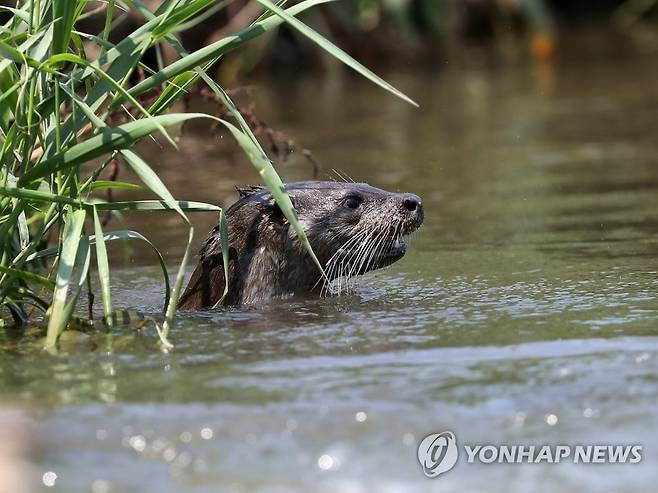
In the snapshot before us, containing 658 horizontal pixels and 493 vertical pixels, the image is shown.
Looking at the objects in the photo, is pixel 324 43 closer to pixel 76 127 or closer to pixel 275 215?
pixel 76 127

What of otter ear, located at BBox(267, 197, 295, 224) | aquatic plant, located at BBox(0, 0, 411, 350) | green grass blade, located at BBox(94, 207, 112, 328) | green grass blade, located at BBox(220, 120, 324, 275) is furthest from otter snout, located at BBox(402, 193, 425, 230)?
green grass blade, located at BBox(94, 207, 112, 328)

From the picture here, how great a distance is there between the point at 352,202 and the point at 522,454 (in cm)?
192

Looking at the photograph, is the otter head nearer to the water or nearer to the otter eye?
the otter eye

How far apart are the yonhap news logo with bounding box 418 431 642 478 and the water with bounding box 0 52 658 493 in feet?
0.07

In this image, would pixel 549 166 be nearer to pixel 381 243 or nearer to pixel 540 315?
pixel 381 243

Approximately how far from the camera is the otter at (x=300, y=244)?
414cm

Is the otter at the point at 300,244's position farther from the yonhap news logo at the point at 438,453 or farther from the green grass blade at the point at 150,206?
the yonhap news logo at the point at 438,453

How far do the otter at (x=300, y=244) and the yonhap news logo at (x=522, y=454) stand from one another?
1684mm

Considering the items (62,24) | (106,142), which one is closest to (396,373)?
(106,142)

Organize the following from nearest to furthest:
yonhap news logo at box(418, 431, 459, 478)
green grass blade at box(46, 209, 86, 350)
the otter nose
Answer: yonhap news logo at box(418, 431, 459, 478) < green grass blade at box(46, 209, 86, 350) < the otter nose

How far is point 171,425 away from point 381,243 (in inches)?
67.3

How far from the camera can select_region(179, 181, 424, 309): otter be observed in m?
4.14

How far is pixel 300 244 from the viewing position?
424cm

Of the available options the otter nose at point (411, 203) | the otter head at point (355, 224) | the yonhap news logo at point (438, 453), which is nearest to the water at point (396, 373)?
the yonhap news logo at point (438, 453)
